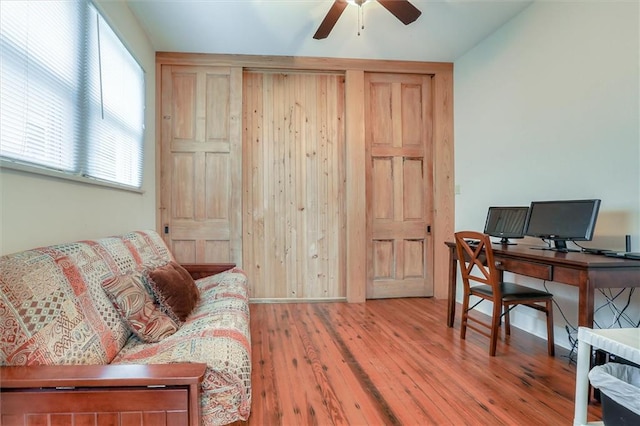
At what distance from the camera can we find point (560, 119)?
2488 millimetres

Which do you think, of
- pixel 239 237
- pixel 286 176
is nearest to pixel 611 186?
pixel 286 176

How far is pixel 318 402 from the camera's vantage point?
1718mm

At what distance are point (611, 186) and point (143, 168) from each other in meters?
3.68

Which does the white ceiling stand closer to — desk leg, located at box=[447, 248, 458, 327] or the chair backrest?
the chair backrest

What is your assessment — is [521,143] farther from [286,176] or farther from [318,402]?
[318,402]

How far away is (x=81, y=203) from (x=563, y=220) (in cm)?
311

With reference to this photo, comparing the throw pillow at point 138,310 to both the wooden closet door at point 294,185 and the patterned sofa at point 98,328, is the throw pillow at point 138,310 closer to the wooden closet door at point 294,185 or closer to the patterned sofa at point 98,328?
the patterned sofa at point 98,328

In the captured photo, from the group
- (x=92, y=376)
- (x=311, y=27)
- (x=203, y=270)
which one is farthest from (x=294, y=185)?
(x=92, y=376)

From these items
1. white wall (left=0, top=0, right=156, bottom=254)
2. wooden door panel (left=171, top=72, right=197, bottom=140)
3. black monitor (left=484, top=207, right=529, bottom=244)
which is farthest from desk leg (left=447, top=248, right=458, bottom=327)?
wooden door panel (left=171, top=72, right=197, bottom=140)

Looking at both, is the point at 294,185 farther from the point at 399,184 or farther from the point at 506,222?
the point at 506,222

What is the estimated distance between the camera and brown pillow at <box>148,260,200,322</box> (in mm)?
1802

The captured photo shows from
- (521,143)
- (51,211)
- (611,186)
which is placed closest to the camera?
(51,211)

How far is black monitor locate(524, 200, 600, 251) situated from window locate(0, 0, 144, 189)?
304 centimetres

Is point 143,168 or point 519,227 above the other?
point 143,168
